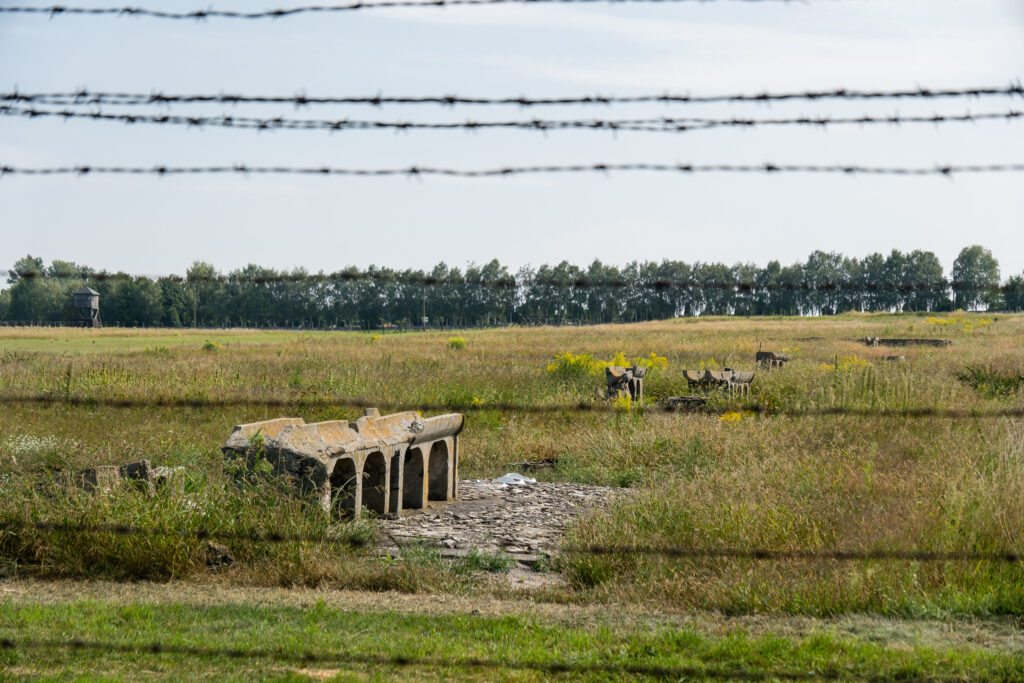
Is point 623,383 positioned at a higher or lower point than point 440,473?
higher

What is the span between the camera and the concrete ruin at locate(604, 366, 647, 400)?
1878 cm

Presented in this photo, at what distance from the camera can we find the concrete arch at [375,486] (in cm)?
928

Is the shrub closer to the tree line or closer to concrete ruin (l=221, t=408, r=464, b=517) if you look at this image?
the tree line

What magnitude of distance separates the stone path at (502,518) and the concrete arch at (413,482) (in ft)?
0.67

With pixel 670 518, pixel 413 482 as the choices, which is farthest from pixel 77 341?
pixel 670 518

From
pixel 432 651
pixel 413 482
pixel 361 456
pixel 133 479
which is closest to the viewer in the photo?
pixel 432 651

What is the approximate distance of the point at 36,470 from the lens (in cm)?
1013

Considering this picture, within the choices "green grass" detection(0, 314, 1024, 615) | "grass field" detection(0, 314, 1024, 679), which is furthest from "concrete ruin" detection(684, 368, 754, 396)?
"grass field" detection(0, 314, 1024, 679)

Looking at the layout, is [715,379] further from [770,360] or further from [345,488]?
[345,488]

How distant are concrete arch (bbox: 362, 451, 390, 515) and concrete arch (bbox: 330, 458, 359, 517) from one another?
321 mm

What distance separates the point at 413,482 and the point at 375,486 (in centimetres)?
80

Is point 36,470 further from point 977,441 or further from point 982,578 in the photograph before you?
point 977,441

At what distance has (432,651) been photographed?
5.17 metres

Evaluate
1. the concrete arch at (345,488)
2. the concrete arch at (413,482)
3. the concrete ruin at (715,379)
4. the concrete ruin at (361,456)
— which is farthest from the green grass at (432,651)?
the concrete ruin at (715,379)
